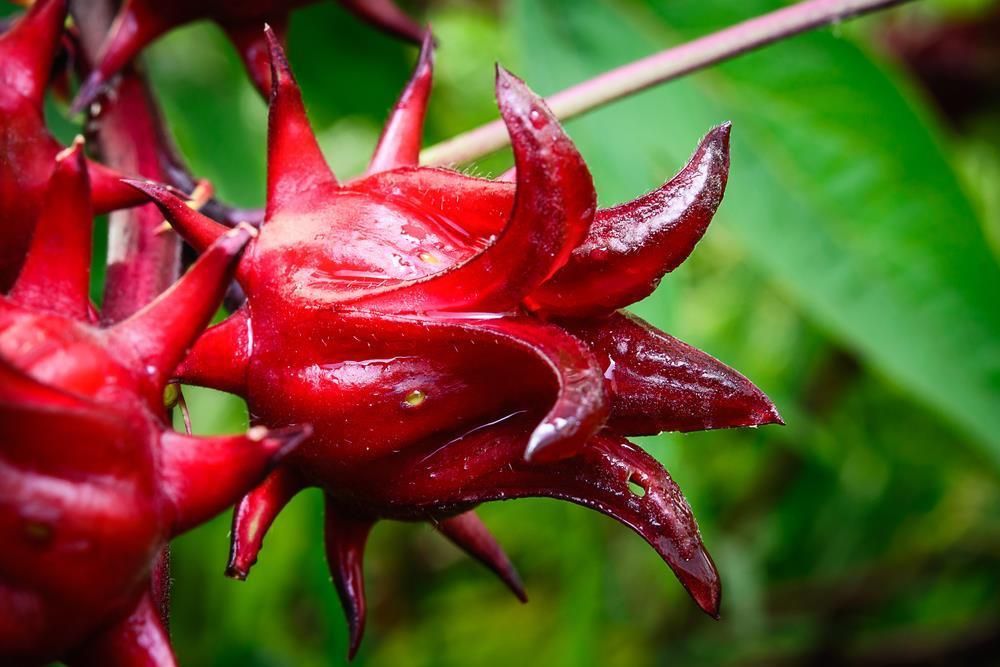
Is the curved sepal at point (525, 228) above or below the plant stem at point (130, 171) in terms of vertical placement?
above

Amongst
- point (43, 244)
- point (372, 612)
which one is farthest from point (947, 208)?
point (372, 612)

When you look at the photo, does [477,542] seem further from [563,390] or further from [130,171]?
[130,171]

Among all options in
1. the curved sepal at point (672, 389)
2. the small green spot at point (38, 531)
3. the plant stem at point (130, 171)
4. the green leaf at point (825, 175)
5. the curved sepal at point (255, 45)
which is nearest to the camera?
the small green spot at point (38, 531)

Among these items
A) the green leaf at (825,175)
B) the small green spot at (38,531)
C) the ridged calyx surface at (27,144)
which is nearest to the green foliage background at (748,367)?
the green leaf at (825,175)

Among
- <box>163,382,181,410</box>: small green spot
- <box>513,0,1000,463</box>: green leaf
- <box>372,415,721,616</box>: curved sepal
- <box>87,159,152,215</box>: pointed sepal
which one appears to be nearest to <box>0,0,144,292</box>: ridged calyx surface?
<box>87,159,152,215</box>: pointed sepal

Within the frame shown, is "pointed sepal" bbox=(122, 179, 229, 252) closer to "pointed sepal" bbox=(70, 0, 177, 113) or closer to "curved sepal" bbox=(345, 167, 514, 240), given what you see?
"curved sepal" bbox=(345, 167, 514, 240)

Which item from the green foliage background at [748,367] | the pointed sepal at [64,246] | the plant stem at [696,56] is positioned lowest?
the green foliage background at [748,367]

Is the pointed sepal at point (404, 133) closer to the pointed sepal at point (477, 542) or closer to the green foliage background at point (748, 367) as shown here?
the green foliage background at point (748, 367)
